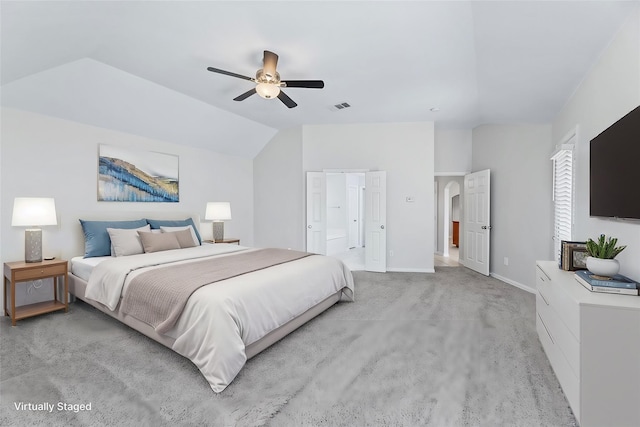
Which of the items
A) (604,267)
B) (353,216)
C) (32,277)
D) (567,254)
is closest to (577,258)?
(567,254)

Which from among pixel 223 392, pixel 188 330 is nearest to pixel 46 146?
pixel 188 330

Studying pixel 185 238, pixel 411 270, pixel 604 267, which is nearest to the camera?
pixel 604 267

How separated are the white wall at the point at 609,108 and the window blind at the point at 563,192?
0.26 m

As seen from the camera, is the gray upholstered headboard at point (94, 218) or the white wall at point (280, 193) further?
the white wall at point (280, 193)

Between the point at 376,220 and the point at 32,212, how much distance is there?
15.4 feet

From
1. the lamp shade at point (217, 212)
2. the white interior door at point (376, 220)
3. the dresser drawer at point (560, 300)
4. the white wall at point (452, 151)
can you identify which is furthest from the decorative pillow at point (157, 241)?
the white wall at point (452, 151)

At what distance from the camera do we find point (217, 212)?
524cm

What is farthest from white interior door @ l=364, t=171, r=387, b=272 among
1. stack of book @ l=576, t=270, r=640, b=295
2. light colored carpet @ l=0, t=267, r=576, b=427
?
stack of book @ l=576, t=270, r=640, b=295

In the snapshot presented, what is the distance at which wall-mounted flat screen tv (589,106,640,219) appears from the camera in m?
1.81

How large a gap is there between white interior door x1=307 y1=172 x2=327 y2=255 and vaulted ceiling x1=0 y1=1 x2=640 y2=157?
57.9 inches

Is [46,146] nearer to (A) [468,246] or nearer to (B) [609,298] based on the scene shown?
(B) [609,298]

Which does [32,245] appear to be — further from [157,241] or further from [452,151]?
[452,151]

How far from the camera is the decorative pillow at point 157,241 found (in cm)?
382

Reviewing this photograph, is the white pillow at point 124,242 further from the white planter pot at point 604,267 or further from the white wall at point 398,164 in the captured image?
the white planter pot at point 604,267
